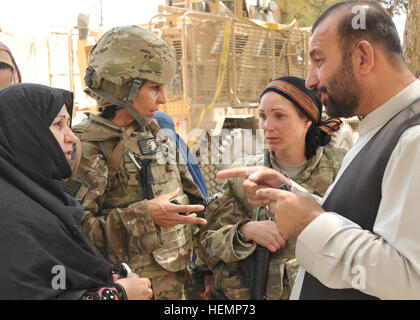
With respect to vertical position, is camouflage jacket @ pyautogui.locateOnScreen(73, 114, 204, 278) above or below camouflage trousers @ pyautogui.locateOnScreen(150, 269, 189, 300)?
above

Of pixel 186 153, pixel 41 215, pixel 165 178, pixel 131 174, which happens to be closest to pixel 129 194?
pixel 131 174

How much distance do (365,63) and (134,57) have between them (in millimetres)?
1722

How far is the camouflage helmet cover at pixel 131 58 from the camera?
2896 millimetres

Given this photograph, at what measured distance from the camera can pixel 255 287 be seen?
8.45 ft

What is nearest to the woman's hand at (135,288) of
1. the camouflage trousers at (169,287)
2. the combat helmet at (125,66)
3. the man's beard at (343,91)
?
the camouflage trousers at (169,287)

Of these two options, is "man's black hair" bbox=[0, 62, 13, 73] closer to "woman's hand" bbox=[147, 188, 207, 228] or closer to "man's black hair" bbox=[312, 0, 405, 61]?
"woman's hand" bbox=[147, 188, 207, 228]

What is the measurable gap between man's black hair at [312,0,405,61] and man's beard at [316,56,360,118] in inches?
3.0

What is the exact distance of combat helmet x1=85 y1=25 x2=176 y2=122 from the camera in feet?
9.50

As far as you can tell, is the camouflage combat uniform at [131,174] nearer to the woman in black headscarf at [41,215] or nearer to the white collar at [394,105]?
the woman in black headscarf at [41,215]

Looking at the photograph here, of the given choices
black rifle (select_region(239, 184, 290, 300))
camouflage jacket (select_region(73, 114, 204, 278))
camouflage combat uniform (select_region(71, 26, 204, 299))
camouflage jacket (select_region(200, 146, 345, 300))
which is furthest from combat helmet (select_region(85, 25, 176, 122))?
black rifle (select_region(239, 184, 290, 300))

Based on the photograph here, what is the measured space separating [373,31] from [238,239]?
1.42 m

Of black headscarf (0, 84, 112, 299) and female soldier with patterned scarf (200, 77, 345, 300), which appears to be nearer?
black headscarf (0, 84, 112, 299)

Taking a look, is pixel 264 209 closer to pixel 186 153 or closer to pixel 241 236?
pixel 241 236

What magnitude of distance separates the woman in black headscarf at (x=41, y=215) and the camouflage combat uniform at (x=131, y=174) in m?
0.50
